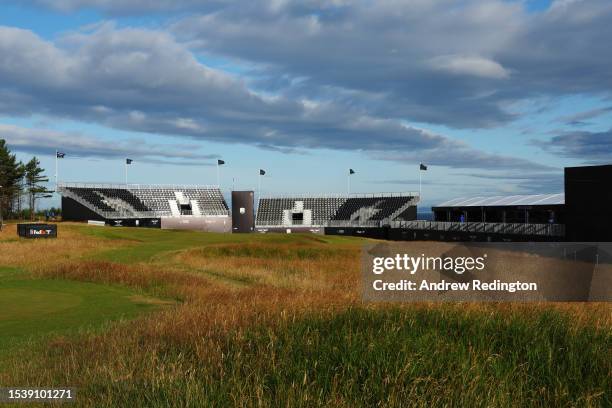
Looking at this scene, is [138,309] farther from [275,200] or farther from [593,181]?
[275,200]

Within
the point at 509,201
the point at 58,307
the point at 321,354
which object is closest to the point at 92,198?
the point at 509,201

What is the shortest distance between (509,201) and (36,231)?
53.0 meters

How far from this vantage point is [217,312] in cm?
1230

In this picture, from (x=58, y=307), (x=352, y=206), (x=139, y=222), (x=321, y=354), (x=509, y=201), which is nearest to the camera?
(x=321, y=354)

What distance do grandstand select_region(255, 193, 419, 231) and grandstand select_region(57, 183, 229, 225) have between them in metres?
7.89

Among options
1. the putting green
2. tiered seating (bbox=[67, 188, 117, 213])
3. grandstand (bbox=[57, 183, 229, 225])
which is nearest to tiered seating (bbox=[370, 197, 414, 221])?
grandstand (bbox=[57, 183, 229, 225])

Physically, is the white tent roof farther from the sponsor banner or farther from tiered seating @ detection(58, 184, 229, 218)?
the sponsor banner

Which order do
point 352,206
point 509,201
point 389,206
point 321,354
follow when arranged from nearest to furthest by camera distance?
point 321,354 → point 509,201 → point 389,206 → point 352,206

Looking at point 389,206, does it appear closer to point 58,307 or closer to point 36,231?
point 36,231

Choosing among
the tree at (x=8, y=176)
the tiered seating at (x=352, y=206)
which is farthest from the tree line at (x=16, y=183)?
the tiered seating at (x=352, y=206)

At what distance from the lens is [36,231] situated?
46062mm

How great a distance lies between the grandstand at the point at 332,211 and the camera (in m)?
92.0

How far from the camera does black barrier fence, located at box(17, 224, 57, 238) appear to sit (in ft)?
150

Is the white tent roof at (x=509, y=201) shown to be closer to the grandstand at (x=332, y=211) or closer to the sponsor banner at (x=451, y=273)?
the grandstand at (x=332, y=211)
